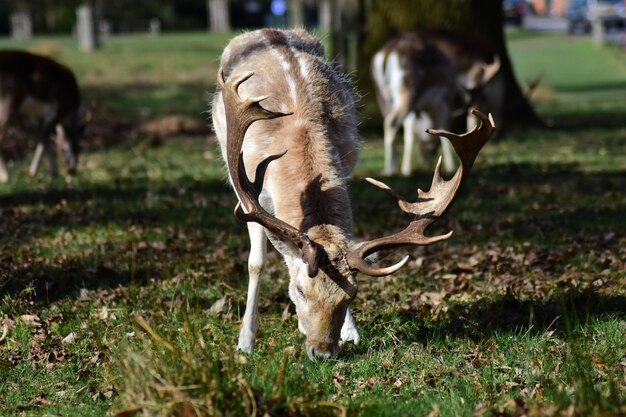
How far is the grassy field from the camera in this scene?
4.71m

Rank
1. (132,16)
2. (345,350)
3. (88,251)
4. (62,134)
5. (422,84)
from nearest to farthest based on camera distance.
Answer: (345,350) → (88,251) → (422,84) → (62,134) → (132,16)

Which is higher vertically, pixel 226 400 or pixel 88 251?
pixel 226 400

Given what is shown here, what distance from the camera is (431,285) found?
784 cm

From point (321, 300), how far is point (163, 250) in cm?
361

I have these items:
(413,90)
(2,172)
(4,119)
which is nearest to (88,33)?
(4,119)

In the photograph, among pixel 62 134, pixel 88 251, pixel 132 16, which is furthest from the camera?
pixel 132 16

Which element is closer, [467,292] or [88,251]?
[467,292]

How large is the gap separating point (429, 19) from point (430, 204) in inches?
453

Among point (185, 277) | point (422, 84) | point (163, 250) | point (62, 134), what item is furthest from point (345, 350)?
point (62, 134)

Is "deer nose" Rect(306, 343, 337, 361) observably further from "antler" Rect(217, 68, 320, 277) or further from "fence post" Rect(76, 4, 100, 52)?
"fence post" Rect(76, 4, 100, 52)

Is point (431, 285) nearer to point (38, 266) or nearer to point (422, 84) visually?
point (38, 266)

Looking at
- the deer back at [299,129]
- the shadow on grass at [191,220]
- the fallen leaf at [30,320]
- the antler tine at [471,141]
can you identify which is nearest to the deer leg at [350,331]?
the deer back at [299,129]

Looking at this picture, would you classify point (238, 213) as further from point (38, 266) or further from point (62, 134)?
point (62, 134)

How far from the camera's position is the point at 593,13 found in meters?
53.2
